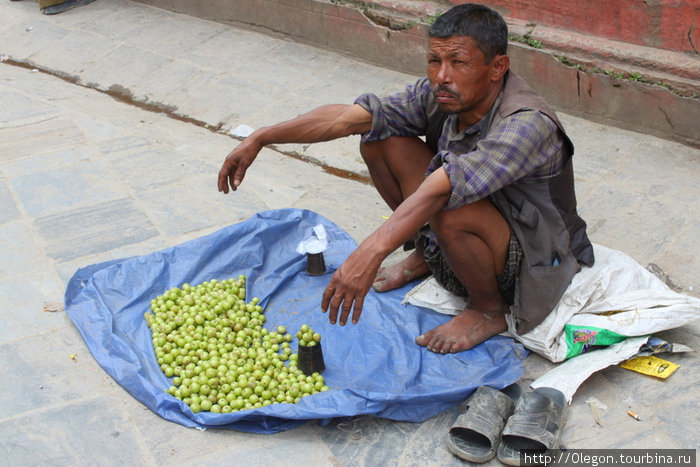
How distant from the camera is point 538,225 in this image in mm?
2939

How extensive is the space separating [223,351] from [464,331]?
106cm

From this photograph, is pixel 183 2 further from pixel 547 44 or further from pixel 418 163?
pixel 418 163

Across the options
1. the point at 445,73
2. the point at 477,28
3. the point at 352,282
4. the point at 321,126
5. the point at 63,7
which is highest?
the point at 477,28

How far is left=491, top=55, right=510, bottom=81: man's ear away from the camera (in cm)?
287

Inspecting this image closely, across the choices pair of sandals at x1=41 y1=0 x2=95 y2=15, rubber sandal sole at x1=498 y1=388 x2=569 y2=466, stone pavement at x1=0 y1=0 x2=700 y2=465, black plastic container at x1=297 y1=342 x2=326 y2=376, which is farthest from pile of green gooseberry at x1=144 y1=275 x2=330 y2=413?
pair of sandals at x1=41 y1=0 x2=95 y2=15

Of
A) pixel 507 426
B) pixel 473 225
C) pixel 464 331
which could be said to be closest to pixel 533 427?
pixel 507 426

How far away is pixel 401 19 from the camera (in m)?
5.68

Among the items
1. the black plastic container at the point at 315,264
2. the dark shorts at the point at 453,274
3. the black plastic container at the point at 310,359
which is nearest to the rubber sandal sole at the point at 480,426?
the dark shorts at the point at 453,274

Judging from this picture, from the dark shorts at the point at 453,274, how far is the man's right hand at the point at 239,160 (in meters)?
0.87

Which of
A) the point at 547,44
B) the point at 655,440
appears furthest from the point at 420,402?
the point at 547,44

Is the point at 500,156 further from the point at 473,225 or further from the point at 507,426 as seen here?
the point at 507,426

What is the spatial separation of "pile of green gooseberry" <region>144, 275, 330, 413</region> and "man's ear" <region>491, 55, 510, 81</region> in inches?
50.7

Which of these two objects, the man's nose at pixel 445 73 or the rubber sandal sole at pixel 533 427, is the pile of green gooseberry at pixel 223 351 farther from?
the man's nose at pixel 445 73

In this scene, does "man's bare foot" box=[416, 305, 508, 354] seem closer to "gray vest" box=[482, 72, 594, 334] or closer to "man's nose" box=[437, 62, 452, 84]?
"gray vest" box=[482, 72, 594, 334]
